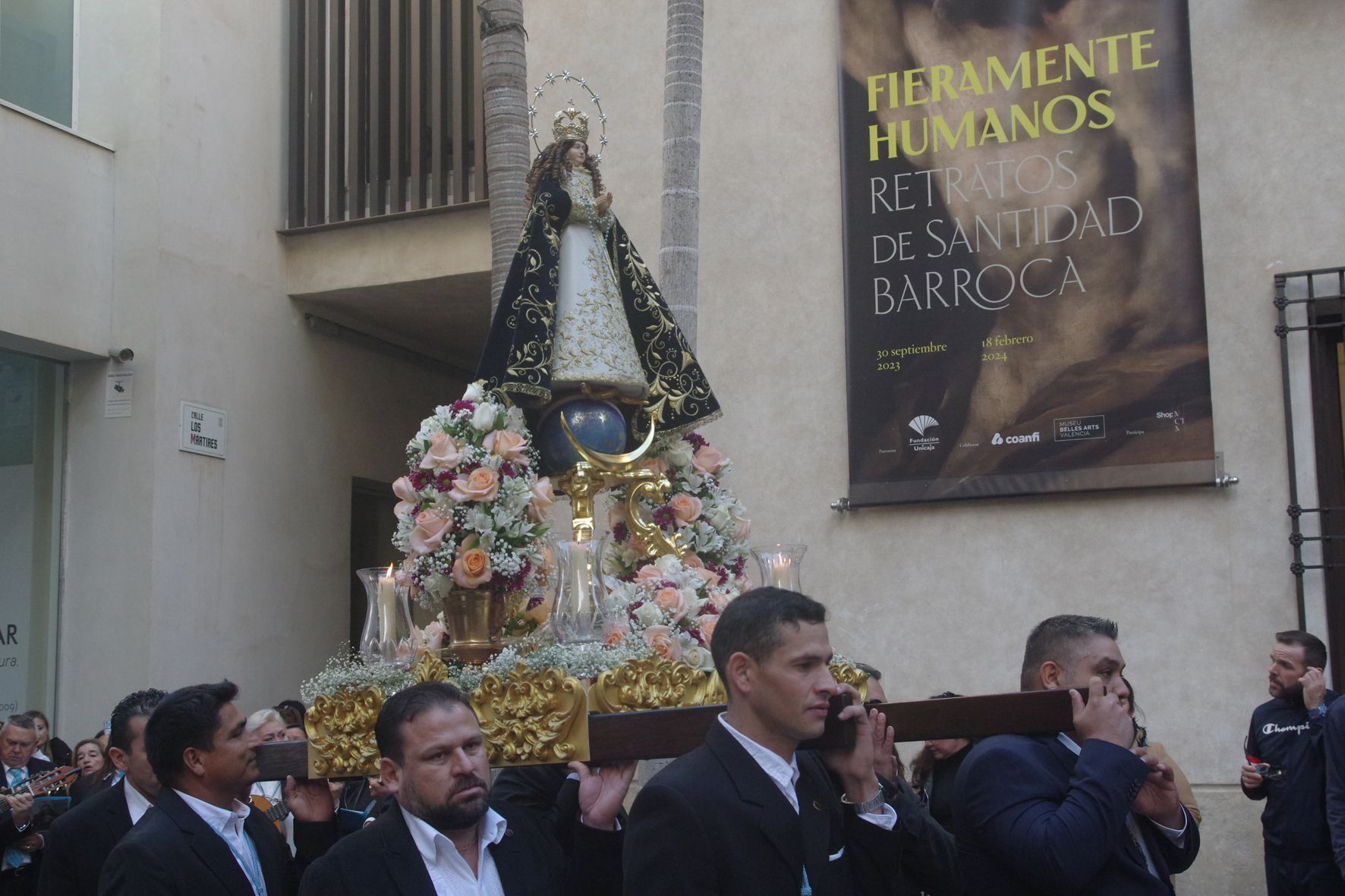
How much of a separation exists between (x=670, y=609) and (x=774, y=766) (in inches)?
72.3

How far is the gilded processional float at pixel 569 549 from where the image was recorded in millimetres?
4090

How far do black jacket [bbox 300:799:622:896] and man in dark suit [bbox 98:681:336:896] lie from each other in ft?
2.31

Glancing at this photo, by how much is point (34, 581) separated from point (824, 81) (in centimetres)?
671

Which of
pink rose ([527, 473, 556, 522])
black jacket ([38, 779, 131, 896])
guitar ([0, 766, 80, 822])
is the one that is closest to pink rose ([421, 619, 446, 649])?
pink rose ([527, 473, 556, 522])

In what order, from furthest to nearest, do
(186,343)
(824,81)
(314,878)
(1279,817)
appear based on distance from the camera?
(186,343) < (824,81) < (1279,817) < (314,878)

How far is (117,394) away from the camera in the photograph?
10977mm

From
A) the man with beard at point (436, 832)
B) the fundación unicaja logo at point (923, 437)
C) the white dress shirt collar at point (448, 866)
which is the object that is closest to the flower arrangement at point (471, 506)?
the man with beard at point (436, 832)

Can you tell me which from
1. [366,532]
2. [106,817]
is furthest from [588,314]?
[366,532]

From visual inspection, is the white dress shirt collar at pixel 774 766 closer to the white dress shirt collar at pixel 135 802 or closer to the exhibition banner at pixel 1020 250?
the white dress shirt collar at pixel 135 802

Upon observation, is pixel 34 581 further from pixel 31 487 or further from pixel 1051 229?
pixel 1051 229

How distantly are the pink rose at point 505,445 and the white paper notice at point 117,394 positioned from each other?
6729mm

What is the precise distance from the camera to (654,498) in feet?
18.7

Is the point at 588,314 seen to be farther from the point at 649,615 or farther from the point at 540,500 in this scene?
the point at 649,615

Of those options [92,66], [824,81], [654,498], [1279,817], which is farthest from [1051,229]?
[92,66]
